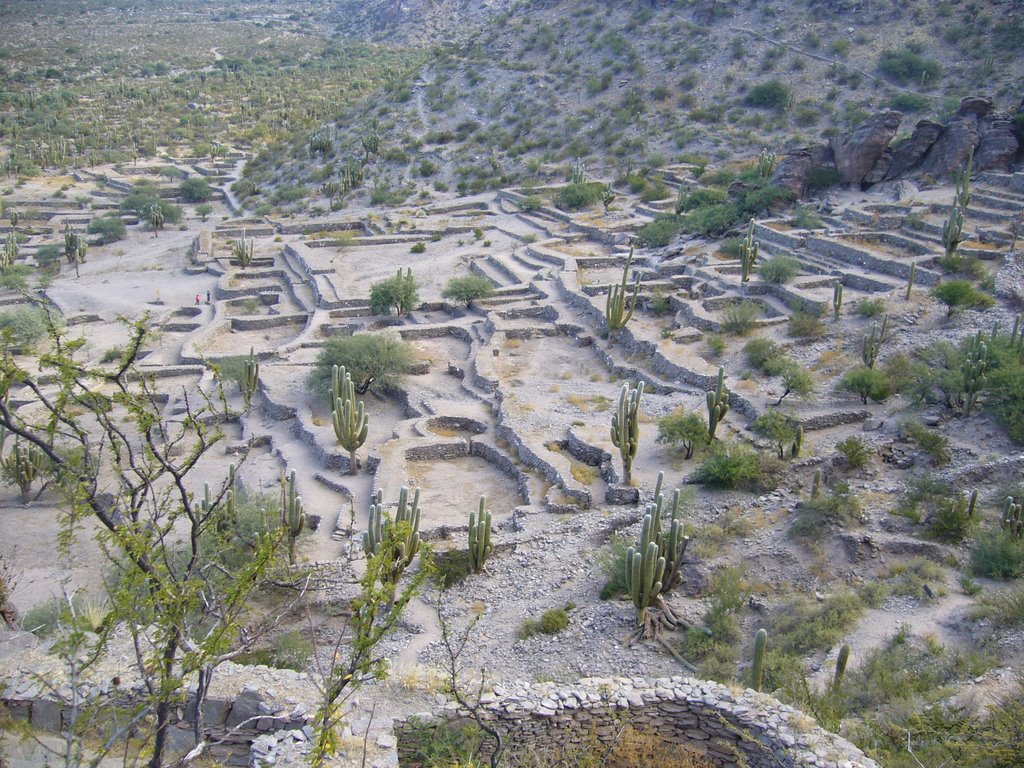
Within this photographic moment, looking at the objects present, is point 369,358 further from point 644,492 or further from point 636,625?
point 636,625

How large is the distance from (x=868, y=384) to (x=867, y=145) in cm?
1439

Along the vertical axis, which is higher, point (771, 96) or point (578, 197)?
point (771, 96)

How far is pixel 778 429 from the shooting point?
15.8 m

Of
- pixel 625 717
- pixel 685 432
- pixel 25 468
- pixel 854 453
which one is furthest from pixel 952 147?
pixel 25 468

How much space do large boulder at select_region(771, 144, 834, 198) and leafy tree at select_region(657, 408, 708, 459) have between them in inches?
597

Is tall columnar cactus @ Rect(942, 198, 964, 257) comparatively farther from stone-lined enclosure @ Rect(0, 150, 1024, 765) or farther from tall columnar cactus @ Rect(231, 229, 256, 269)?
tall columnar cactus @ Rect(231, 229, 256, 269)

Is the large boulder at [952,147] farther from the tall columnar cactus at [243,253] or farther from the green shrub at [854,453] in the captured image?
the tall columnar cactus at [243,253]

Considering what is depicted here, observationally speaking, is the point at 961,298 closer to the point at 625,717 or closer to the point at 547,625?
the point at 547,625

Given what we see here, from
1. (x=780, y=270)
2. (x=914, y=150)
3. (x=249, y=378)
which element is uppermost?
(x=914, y=150)

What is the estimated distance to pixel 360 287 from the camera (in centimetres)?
2850

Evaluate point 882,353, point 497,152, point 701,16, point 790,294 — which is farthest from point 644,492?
point 701,16

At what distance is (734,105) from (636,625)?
3571cm

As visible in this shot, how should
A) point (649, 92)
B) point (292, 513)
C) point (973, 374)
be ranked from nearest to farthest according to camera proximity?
point (292, 513), point (973, 374), point (649, 92)

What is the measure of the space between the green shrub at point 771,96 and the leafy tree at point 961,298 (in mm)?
23699
